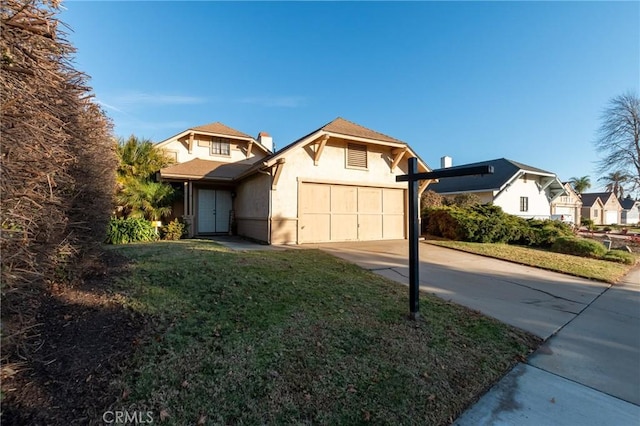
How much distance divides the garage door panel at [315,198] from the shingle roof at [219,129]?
25.4 feet

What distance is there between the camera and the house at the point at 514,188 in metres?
21.0

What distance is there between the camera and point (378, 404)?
234 cm

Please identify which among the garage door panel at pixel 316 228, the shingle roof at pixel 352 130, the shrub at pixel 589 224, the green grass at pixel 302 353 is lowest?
the green grass at pixel 302 353

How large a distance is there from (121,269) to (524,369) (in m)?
6.33

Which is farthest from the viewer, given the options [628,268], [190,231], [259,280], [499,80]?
[190,231]


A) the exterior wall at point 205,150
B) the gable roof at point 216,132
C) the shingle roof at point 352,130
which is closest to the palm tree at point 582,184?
the shingle roof at point 352,130

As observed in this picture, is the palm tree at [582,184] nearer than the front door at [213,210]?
No

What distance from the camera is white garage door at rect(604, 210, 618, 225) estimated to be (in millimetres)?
46534

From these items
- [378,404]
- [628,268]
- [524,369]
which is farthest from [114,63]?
[628,268]

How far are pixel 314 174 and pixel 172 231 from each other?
673cm

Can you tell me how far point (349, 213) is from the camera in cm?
1220

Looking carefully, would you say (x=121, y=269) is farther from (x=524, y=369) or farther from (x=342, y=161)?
(x=342, y=161)

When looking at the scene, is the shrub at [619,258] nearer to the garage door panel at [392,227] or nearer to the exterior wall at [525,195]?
the garage door panel at [392,227]

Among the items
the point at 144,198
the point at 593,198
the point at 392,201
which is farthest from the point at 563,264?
the point at 593,198
